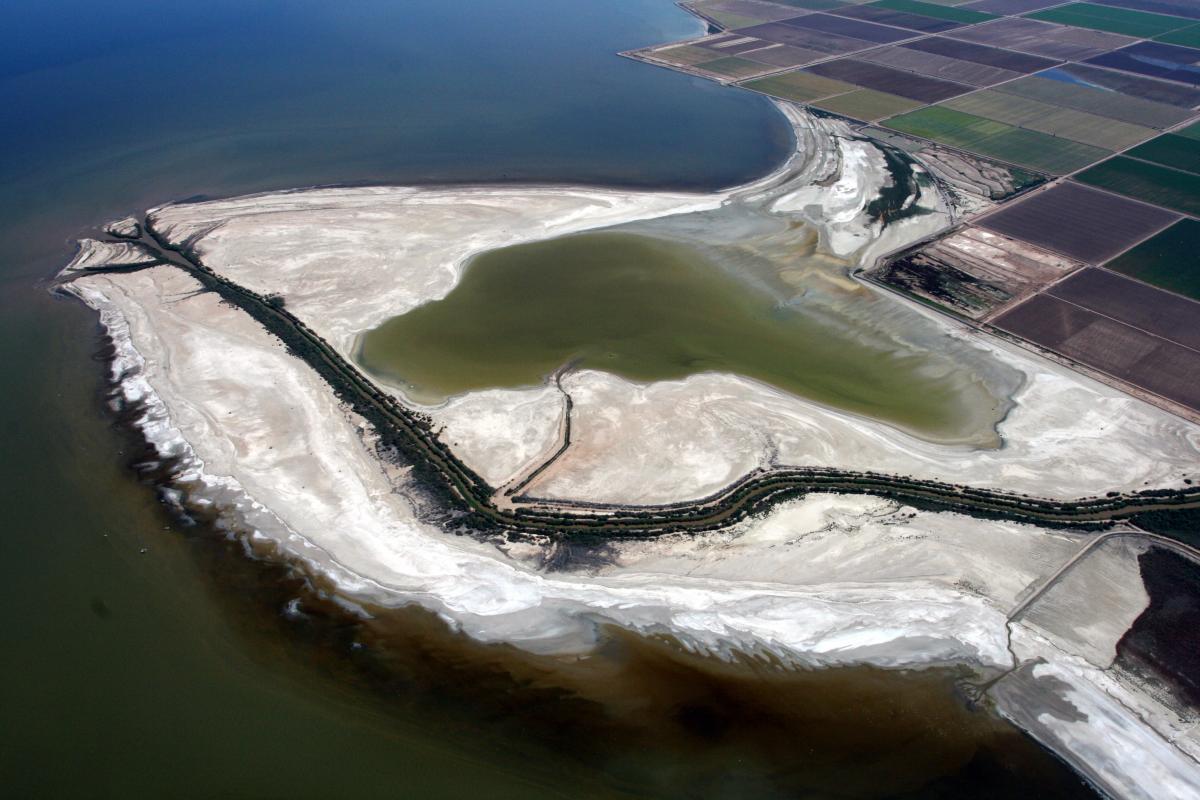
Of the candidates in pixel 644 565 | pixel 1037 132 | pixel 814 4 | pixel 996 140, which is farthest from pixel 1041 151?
pixel 644 565

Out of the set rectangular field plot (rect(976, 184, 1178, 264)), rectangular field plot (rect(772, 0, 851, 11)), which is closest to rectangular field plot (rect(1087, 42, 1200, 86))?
rectangular field plot (rect(772, 0, 851, 11))

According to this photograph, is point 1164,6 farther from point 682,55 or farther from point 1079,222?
point 1079,222

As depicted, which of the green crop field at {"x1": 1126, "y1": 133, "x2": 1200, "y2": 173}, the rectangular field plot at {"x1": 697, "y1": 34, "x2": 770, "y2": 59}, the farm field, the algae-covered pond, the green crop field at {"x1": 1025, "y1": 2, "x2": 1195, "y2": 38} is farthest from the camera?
the green crop field at {"x1": 1025, "y1": 2, "x2": 1195, "y2": 38}

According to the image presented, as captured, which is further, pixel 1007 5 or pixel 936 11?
pixel 1007 5

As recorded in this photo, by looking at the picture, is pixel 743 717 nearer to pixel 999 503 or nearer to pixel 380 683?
pixel 380 683

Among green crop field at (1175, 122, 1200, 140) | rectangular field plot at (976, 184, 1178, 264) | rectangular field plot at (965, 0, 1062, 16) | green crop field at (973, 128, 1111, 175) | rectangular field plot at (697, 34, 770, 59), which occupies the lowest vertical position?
rectangular field plot at (976, 184, 1178, 264)

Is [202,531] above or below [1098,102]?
below

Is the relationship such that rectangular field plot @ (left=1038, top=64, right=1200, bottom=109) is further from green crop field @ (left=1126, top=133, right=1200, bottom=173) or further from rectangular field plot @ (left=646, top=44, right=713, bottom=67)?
rectangular field plot @ (left=646, top=44, right=713, bottom=67)
